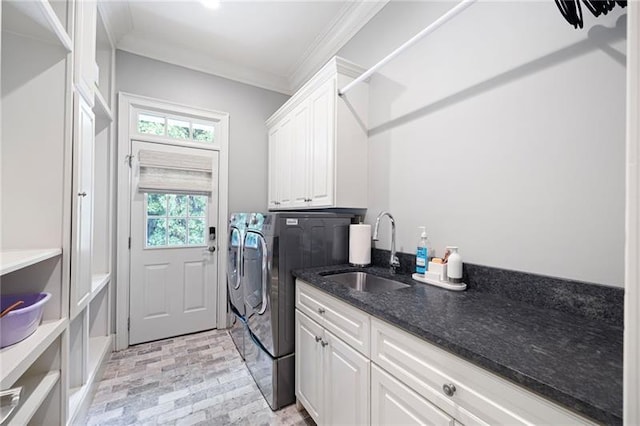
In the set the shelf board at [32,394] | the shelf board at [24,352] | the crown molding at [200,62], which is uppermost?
the crown molding at [200,62]

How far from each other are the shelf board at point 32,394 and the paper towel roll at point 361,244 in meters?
1.68

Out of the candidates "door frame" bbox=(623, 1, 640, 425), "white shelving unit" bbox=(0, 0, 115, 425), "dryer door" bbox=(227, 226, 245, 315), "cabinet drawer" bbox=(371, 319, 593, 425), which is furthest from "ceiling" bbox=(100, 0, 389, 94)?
"cabinet drawer" bbox=(371, 319, 593, 425)

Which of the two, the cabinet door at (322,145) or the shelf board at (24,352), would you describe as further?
the cabinet door at (322,145)

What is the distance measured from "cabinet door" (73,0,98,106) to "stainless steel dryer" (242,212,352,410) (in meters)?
1.16

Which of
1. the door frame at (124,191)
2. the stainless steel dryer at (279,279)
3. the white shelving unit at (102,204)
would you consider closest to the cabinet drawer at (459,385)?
the stainless steel dryer at (279,279)

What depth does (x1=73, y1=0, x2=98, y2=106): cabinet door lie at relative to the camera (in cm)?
123

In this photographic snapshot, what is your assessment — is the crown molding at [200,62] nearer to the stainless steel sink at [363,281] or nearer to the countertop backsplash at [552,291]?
the stainless steel sink at [363,281]

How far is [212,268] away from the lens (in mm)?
2910

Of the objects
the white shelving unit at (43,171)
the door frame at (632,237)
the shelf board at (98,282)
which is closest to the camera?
the door frame at (632,237)

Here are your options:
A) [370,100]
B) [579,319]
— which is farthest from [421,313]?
[370,100]

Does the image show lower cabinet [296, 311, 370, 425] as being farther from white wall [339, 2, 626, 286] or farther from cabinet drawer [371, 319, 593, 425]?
white wall [339, 2, 626, 286]

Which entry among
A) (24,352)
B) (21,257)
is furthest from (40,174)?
(24,352)

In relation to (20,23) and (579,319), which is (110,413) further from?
(579,319)

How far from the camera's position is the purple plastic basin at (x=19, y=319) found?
0.91 m
